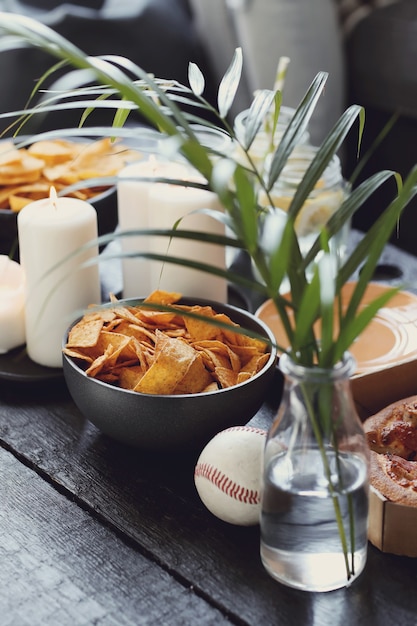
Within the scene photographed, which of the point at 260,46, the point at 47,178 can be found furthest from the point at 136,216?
the point at 260,46

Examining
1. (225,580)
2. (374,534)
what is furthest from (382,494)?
(225,580)

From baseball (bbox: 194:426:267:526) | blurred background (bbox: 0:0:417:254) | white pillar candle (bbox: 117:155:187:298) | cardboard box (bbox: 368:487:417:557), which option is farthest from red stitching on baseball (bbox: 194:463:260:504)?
blurred background (bbox: 0:0:417:254)

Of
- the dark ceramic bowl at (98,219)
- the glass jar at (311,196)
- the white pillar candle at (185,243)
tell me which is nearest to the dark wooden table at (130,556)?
the white pillar candle at (185,243)

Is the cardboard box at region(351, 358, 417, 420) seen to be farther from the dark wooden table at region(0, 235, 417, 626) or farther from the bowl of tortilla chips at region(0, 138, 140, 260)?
the bowl of tortilla chips at region(0, 138, 140, 260)

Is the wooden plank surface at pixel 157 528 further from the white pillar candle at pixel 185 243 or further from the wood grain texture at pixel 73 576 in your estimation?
the white pillar candle at pixel 185 243

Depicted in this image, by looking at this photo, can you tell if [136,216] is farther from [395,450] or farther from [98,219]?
[395,450]

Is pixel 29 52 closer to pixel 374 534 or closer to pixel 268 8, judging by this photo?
pixel 268 8
